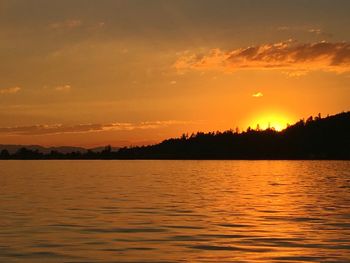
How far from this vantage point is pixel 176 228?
35.8 meters

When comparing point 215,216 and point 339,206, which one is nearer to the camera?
point 215,216

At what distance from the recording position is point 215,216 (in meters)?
42.2

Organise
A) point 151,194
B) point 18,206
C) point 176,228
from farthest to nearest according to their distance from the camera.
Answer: point 151,194
point 18,206
point 176,228

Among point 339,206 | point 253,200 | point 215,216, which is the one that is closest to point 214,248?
point 215,216

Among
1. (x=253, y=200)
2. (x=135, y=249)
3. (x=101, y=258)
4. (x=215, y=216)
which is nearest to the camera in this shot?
(x=101, y=258)

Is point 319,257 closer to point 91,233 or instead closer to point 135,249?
point 135,249

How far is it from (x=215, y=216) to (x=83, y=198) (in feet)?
64.5

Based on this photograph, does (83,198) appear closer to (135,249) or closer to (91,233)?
(91,233)

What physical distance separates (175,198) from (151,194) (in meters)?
6.36

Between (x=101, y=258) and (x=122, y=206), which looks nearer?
(x=101, y=258)

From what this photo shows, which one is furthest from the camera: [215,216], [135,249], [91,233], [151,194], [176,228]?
[151,194]

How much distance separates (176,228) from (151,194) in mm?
29012

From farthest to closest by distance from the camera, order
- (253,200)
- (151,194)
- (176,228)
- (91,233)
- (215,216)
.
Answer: (151,194) < (253,200) < (215,216) < (176,228) < (91,233)

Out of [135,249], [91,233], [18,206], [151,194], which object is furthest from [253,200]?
[135,249]
